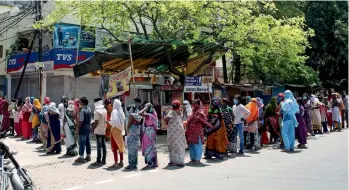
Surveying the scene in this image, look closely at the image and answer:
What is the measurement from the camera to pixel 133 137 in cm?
845

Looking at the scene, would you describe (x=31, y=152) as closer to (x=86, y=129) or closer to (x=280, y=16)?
(x=86, y=129)

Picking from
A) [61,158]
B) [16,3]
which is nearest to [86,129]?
[61,158]

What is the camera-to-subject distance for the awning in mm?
12047

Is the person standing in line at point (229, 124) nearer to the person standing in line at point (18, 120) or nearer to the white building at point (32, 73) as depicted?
the person standing in line at point (18, 120)

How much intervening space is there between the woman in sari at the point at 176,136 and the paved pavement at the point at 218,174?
0.96ft

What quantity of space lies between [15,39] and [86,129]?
16.0 meters

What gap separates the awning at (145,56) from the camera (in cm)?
1205

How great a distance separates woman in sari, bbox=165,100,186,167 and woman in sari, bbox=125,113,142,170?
0.68 m

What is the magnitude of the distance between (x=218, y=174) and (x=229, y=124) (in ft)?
8.57

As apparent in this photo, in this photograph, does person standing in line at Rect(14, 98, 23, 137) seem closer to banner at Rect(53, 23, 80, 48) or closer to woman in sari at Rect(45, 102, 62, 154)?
woman in sari at Rect(45, 102, 62, 154)

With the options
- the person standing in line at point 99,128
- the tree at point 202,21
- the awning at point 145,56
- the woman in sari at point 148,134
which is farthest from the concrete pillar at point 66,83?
the woman in sari at point 148,134

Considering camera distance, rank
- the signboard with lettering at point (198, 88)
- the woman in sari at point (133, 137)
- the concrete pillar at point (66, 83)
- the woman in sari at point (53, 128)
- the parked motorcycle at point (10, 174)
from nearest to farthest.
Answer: the parked motorcycle at point (10, 174) < the woman in sari at point (133, 137) < the woman in sari at point (53, 128) < the signboard with lettering at point (198, 88) < the concrete pillar at point (66, 83)

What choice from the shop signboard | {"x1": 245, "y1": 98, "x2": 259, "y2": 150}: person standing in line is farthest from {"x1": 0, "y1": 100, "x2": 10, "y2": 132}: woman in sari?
{"x1": 245, "y1": 98, "x2": 259, "y2": 150}: person standing in line

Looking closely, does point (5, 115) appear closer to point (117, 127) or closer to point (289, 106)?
point (117, 127)
